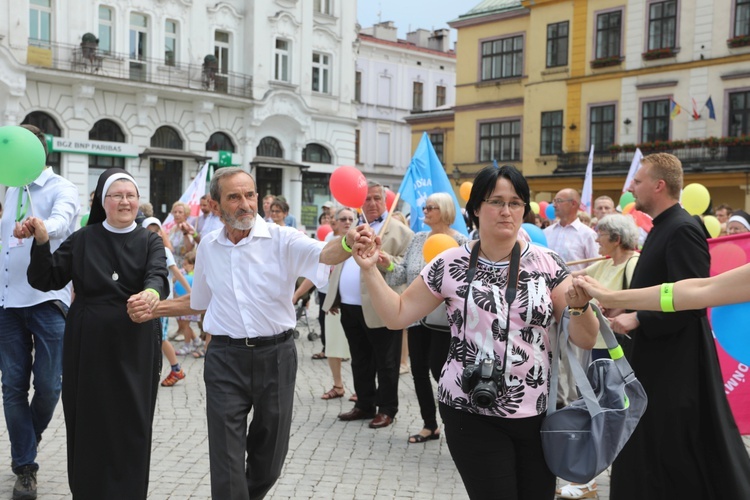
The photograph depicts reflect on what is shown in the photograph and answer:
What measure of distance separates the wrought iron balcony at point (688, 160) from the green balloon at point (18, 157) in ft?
90.7

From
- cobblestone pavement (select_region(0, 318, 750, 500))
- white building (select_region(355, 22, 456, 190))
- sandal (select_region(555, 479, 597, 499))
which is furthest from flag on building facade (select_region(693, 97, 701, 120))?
sandal (select_region(555, 479, 597, 499))

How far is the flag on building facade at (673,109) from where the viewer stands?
30297 mm

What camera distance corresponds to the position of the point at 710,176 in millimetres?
28844

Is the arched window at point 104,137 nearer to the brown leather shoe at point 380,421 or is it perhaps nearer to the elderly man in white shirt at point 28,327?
the brown leather shoe at point 380,421

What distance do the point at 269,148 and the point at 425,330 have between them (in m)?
28.3

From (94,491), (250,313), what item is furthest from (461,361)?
(94,491)

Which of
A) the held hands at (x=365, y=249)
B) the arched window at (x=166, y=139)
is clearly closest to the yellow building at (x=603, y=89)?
the arched window at (x=166, y=139)

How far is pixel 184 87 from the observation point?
30172 millimetres

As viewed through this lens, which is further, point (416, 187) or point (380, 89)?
point (380, 89)

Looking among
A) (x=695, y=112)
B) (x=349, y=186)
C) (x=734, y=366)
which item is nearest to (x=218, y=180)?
(x=349, y=186)

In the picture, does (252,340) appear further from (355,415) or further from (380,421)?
(355,415)

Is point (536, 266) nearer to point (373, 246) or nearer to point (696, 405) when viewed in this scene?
point (373, 246)

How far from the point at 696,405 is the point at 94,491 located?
328 centimetres

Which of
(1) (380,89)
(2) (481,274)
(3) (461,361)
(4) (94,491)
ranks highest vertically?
(1) (380,89)
